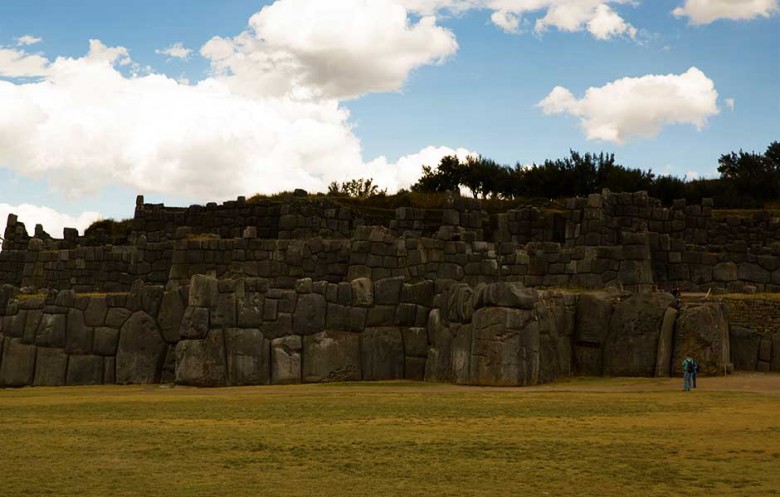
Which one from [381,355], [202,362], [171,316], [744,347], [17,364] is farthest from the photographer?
[17,364]

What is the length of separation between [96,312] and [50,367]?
5.39 ft

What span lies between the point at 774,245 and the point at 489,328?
54.7 ft

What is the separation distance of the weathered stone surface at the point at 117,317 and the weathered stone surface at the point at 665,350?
11.2m

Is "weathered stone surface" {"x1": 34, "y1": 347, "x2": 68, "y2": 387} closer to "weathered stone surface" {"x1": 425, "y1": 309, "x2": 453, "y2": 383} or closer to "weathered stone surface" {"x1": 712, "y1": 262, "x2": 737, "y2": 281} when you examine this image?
"weathered stone surface" {"x1": 425, "y1": 309, "x2": 453, "y2": 383}

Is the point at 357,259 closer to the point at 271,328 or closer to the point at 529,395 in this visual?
the point at 271,328

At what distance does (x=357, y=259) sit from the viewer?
30.7 meters

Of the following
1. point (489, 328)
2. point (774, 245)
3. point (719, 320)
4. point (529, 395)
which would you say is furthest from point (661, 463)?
point (774, 245)

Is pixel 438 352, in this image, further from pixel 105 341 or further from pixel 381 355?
pixel 105 341

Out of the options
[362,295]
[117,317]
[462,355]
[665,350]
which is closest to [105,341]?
[117,317]

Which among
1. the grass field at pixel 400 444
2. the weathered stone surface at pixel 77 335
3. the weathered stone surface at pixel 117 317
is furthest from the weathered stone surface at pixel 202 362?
the grass field at pixel 400 444

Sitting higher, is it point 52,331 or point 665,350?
A: point 665,350

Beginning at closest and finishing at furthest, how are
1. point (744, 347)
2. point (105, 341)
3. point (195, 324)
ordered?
1. point (195, 324)
2. point (744, 347)
3. point (105, 341)

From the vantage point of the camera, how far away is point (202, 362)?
21906 mm

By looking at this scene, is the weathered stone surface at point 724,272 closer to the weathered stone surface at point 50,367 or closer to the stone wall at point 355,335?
the stone wall at point 355,335
